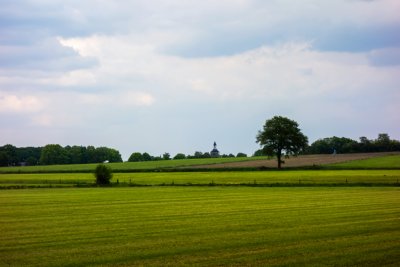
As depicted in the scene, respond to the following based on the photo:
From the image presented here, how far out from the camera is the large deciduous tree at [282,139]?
427 ft

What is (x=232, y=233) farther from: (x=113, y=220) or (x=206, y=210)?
(x=206, y=210)

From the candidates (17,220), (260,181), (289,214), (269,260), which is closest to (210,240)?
(269,260)

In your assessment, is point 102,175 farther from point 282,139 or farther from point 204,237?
point 204,237

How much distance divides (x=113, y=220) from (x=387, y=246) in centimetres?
1585

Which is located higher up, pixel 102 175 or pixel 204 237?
pixel 102 175

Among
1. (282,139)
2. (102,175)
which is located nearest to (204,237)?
(102,175)

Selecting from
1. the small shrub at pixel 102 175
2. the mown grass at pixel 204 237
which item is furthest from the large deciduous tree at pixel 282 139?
the mown grass at pixel 204 237

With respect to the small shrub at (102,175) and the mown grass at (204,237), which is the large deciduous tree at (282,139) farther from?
the mown grass at (204,237)

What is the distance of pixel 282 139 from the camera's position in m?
130

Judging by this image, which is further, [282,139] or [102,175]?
[282,139]

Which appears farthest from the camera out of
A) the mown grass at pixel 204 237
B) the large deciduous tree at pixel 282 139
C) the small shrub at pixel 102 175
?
the large deciduous tree at pixel 282 139

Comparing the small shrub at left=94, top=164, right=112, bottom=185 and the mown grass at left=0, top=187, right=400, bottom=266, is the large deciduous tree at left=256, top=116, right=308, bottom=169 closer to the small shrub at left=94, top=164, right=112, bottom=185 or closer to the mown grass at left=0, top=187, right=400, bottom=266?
the small shrub at left=94, top=164, right=112, bottom=185

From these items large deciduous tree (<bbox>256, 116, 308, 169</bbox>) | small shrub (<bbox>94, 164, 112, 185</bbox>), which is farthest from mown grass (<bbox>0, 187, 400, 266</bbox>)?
large deciduous tree (<bbox>256, 116, 308, 169</bbox>)

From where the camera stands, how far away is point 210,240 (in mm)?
22625
